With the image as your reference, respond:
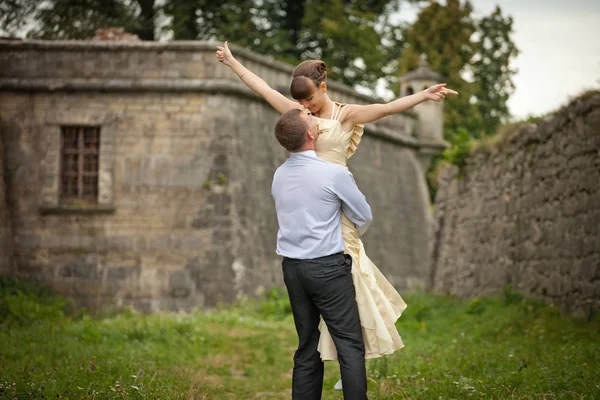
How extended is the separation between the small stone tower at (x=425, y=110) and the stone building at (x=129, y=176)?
22.6ft

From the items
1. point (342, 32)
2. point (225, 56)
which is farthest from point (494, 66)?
point (225, 56)

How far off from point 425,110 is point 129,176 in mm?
9254

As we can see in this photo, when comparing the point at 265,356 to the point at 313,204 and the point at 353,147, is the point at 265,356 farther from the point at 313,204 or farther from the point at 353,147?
the point at 313,204

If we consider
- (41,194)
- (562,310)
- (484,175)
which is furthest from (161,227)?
(562,310)

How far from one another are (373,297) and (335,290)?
0.33m

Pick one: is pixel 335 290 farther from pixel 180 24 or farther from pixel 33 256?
pixel 180 24

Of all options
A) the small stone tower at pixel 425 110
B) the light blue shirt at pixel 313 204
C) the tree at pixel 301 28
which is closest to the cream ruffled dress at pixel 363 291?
the light blue shirt at pixel 313 204

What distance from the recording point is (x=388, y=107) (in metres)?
4.98

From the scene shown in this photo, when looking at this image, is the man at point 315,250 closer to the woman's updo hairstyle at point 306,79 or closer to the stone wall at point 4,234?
the woman's updo hairstyle at point 306,79

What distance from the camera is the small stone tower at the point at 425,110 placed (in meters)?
20.5

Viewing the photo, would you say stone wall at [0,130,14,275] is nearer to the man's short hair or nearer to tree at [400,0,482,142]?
the man's short hair

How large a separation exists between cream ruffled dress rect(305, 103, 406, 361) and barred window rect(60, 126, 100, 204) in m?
10.1

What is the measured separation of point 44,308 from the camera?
40.9ft

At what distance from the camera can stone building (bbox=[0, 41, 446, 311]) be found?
45.8 ft
